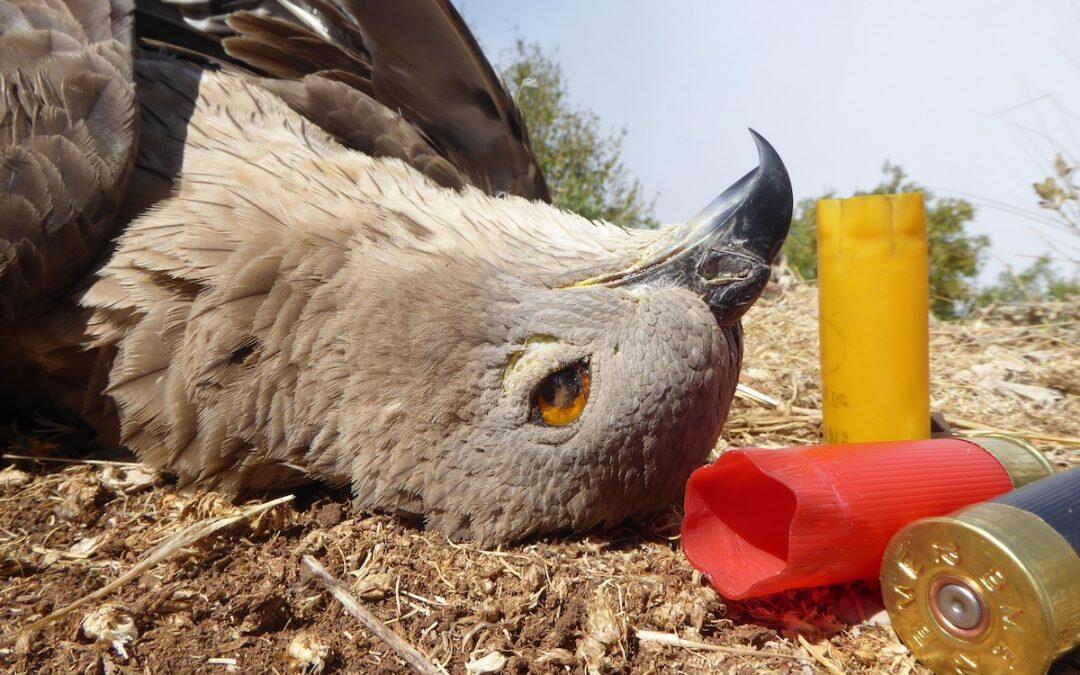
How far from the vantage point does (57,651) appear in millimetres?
1810

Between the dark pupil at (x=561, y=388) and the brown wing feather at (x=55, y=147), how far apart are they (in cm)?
148

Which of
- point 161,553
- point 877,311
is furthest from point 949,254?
point 161,553

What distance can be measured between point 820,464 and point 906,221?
1111 mm

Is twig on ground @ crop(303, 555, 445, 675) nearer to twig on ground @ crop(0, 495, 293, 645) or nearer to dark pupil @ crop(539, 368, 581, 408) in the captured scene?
twig on ground @ crop(0, 495, 293, 645)

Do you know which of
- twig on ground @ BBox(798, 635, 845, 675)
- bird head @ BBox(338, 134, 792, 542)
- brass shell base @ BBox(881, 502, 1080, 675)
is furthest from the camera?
bird head @ BBox(338, 134, 792, 542)

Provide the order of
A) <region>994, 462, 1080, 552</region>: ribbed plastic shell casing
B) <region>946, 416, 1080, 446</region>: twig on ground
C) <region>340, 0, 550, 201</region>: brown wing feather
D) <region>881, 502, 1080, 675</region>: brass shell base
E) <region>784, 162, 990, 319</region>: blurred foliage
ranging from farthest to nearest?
<region>784, 162, 990, 319</region>: blurred foliage < <region>946, 416, 1080, 446</region>: twig on ground < <region>340, 0, 550, 201</region>: brown wing feather < <region>994, 462, 1080, 552</region>: ribbed plastic shell casing < <region>881, 502, 1080, 675</region>: brass shell base

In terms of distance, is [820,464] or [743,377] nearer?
[820,464]

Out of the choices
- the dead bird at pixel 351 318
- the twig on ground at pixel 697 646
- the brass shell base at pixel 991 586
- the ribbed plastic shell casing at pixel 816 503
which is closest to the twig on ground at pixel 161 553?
the dead bird at pixel 351 318

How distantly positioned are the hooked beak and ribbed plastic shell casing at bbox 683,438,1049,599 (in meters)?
0.46

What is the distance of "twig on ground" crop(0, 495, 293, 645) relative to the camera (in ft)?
6.04

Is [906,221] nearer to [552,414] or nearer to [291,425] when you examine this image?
[552,414]

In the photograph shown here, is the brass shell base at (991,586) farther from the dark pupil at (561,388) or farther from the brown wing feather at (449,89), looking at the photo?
the brown wing feather at (449,89)

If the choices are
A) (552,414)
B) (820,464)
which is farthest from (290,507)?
(820,464)

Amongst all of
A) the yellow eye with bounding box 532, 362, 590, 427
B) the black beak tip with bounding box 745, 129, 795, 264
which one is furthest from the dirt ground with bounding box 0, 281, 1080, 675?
the black beak tip with bounding box 745, 129, 795, 264
